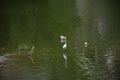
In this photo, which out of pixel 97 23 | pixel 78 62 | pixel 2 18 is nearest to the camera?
pixel 78 62

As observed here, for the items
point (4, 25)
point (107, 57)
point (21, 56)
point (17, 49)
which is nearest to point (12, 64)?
point (21, 56)

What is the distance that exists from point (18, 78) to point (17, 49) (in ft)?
14.6

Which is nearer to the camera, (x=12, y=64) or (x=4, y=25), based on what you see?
(x=12, y=64)

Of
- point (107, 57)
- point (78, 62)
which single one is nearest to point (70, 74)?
point (78, 62)

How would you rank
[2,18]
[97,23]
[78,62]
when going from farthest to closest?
1. [2,18]
2. [97,23]
3. [78,62]

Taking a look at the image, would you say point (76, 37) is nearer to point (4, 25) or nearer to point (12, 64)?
point (12, 64)

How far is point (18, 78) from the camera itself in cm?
1420

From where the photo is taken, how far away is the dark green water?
14653mm

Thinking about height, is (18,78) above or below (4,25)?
below

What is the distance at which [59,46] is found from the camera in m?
18.7

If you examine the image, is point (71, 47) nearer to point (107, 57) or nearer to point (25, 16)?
point (107, 57)

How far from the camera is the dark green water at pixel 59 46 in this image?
1465cm

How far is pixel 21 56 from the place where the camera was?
1706cm

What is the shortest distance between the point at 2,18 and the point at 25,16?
71.5 inches
